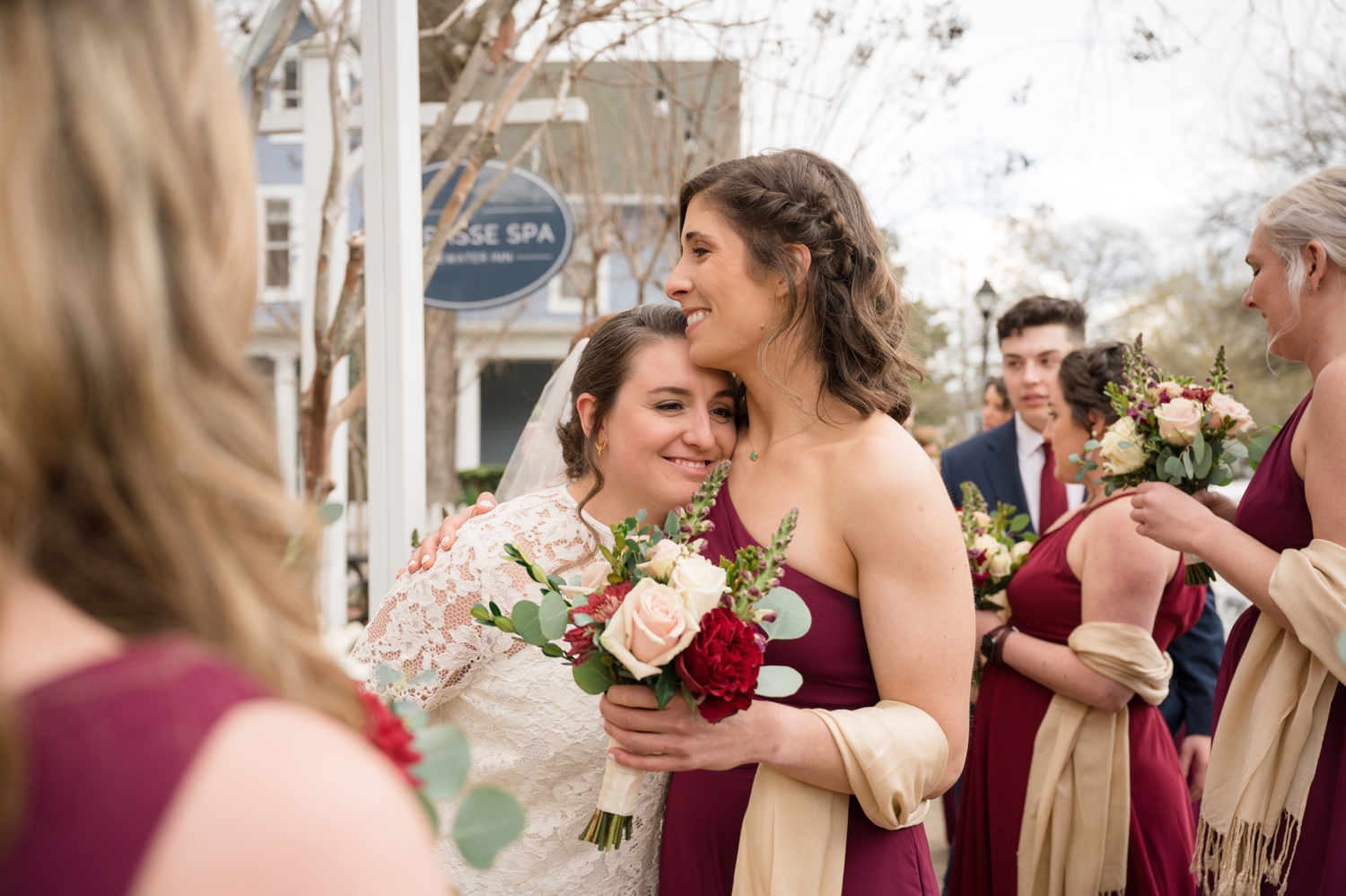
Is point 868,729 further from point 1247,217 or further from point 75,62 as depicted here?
point 1247,217

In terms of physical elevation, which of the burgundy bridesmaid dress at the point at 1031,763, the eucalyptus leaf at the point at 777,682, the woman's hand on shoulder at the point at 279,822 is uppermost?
the woman's hand on shoulder at the point at 279,822

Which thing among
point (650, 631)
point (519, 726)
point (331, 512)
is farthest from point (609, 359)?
point (331, 512)

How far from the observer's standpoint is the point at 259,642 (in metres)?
0.75

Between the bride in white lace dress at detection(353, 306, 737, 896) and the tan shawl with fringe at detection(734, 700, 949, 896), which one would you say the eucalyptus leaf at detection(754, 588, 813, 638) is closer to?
the tan shawl with fringe at detection(734, 700, 949, 896)

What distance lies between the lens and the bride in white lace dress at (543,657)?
92.4 inches

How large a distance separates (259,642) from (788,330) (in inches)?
67.9

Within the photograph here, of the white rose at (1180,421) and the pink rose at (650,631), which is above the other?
the white rose at (1180,421)

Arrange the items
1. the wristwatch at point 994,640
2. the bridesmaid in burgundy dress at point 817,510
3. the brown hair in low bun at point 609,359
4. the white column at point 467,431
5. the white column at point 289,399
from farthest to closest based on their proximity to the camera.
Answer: the white column at point 467,431
the white column at point 289,399
the wristwatch at point 994,640
the brown hair in low bun at point 609,359
the bridesmaid in burgundy dress at point 817,510

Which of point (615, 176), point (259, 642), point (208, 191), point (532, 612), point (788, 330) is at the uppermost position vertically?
point (615, 176)

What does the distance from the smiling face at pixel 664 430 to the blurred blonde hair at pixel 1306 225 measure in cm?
163

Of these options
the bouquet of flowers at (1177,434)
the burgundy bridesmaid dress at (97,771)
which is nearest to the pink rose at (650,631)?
the burgundy bridesmaid dress at (97,771)

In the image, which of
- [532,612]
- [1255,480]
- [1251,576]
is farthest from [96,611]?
[1255,480]

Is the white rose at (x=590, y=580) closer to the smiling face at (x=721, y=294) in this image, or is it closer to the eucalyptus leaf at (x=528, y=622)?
the eucalyptus leaf at (x=528, y=622)

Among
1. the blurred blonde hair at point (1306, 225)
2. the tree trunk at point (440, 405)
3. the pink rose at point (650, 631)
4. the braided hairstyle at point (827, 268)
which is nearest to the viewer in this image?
the pink rose at point (650, 631)
